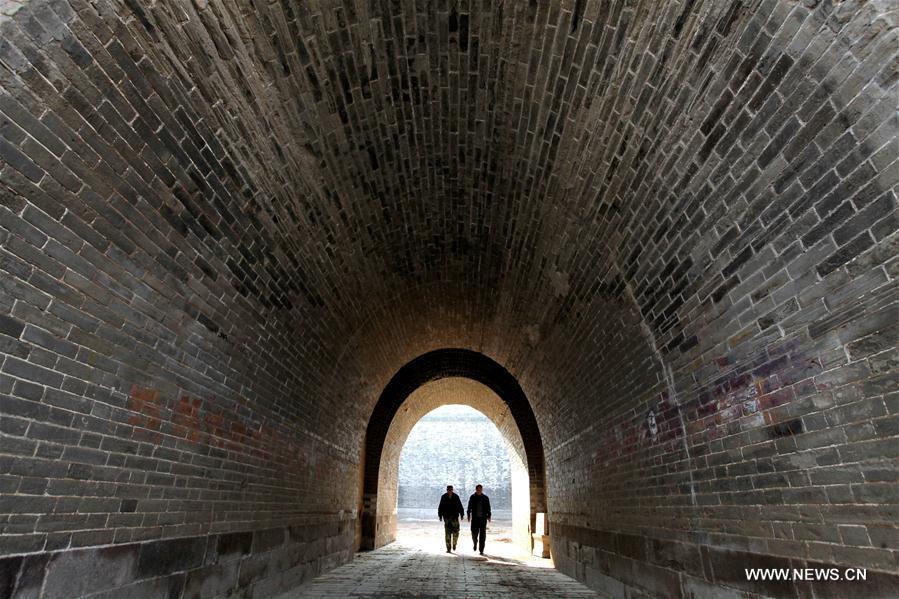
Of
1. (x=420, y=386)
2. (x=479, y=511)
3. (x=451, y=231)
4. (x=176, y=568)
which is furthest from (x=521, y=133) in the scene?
(x=479, y=511)

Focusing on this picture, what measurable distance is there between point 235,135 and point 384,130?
177 cm

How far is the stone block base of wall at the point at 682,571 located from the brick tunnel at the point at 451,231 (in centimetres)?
3

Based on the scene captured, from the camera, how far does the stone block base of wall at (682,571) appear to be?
3.29 m

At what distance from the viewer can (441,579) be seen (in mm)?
8805

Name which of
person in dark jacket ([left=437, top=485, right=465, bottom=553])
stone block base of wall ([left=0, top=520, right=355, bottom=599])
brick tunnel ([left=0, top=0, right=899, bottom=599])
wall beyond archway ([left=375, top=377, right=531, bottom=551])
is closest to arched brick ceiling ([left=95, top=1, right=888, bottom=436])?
brick tunnel ([left=0, top=0, right=899, bottom=599])

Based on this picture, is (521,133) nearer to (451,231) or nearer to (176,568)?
(451,231)

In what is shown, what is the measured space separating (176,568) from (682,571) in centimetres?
481

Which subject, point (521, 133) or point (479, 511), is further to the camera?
point (479, 511)

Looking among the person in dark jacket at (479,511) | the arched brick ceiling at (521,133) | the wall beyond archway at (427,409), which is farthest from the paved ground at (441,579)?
the arched brick ceiling at (521,133)

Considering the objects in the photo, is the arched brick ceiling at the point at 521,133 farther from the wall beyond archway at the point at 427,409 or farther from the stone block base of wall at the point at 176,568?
the wall beyond archway at the point at 427,409

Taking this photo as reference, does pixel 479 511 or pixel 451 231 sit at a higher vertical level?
pixel 451 231

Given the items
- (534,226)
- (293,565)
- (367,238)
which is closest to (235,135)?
(367,238)

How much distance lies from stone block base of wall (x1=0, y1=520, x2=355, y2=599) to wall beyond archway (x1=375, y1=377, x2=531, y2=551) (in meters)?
6.71

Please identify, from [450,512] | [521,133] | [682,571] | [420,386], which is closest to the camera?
[682,571]
